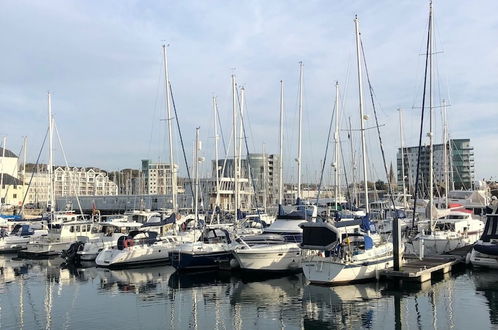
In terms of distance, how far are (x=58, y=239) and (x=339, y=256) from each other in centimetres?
2711

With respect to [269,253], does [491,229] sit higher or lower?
higher

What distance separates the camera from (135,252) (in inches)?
1310

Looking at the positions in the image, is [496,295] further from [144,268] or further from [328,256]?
[144,268]

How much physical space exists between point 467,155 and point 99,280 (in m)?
140

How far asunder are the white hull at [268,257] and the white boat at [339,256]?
288cm

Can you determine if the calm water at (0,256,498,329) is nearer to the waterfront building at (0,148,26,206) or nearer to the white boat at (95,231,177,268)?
the white boat at (95,231,177,268)

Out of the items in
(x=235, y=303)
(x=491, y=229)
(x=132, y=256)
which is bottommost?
(x=235, y=303)

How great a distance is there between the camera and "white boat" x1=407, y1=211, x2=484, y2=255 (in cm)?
3309

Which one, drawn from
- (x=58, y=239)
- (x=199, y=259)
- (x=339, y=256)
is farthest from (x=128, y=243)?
→ (x=339, y=256)

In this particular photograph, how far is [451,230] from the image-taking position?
1436 inches

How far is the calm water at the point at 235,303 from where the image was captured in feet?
61.9

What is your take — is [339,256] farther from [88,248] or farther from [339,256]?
[88,248]

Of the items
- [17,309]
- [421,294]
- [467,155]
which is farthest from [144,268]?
[467,155]

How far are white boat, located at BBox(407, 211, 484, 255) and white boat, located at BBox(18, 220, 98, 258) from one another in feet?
85.7
